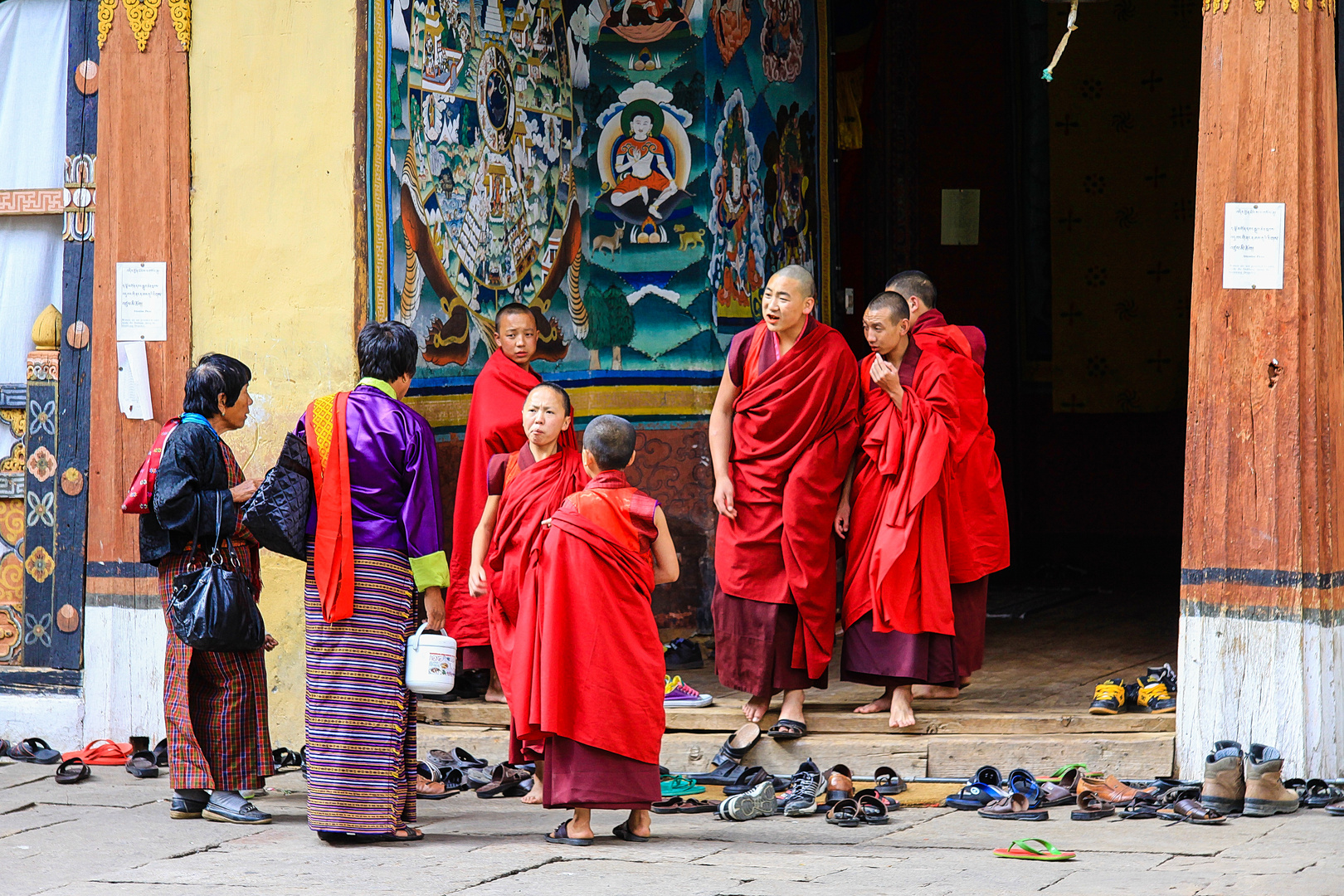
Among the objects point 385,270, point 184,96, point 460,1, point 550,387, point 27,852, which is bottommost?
point 27,852

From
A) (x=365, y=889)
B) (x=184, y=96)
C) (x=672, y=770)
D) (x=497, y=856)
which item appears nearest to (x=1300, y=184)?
(x=672, y=770)

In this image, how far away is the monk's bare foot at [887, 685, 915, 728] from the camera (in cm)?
580

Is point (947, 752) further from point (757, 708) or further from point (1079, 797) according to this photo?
point (757, 708)

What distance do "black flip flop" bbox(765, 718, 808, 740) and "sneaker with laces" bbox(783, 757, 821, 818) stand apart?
22 cm

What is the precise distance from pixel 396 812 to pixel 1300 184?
145 inches

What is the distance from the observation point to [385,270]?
6469mm

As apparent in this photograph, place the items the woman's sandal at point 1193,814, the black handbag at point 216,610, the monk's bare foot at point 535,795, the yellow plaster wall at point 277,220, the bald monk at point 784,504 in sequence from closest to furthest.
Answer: the woman's sandal at point 1193,814
the black handbag at point 216,610
the monk's bare foot at point 535,795
the bald monk at point 784,504
the yellow plaster wall at point 277,220

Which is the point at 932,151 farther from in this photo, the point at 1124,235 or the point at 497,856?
the point at 497,856

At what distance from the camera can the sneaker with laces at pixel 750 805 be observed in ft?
17.5

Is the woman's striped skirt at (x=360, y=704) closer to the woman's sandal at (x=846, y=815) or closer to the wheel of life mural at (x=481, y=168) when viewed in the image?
the woman's sandal at (x=846, y=815)

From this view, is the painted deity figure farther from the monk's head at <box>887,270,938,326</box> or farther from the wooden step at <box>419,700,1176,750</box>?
the wooden step at <box>419,700,1176,750</box>

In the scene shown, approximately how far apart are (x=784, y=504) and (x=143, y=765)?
2824 millimetres

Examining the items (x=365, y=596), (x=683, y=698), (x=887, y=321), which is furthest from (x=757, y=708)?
(x=365, y=596)

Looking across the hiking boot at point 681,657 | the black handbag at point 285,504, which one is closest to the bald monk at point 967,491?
the hiking boot at point 681,657
